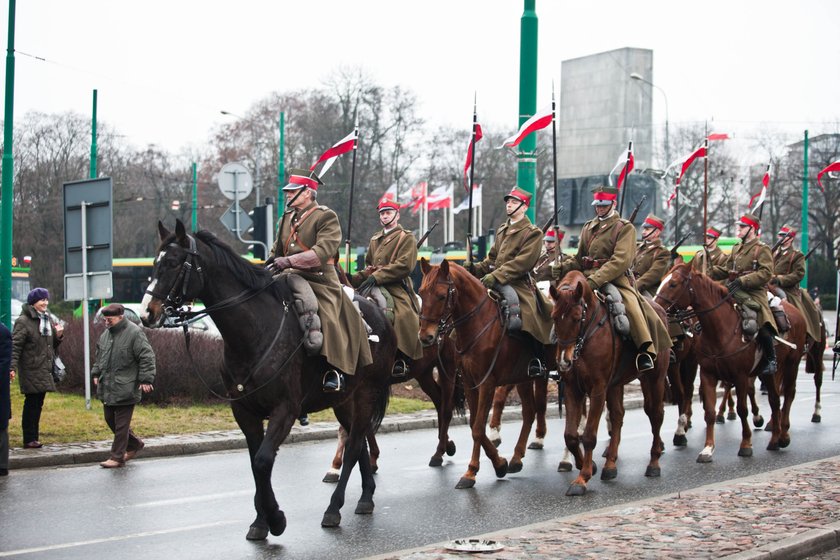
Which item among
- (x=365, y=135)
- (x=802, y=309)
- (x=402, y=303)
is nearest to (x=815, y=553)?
(x=402, y=303)

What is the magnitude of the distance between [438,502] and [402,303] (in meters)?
2.81

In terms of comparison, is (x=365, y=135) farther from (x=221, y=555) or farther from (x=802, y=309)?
(x=221, y=555)

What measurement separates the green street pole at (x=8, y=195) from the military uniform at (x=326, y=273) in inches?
272

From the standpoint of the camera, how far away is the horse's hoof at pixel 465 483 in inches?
455

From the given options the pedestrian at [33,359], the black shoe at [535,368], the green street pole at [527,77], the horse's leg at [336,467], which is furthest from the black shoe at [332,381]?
the green street pole at [527,77]

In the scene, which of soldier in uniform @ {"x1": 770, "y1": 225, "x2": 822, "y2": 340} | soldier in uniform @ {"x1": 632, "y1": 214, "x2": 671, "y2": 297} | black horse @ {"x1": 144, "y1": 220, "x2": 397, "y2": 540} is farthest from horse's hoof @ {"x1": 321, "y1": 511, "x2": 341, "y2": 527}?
soldier in uniform @ {"x1": 770, "y1": 225, "x2": 822, "y2": 340}

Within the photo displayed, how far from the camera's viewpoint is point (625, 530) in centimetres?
849

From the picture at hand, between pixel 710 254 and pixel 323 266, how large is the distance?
936 cm

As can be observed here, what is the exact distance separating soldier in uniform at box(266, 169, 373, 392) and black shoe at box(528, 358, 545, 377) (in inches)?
119

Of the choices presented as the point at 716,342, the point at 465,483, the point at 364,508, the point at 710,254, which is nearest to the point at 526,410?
the point at 465,483

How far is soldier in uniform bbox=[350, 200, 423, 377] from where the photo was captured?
12711 mm

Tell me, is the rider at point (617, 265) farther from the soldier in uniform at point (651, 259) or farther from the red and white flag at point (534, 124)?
the red and white flag at point (534, 124)

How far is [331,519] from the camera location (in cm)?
952

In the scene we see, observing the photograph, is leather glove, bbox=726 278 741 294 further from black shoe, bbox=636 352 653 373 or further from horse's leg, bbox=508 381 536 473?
horse's leg, bbox=508 381 536 473
